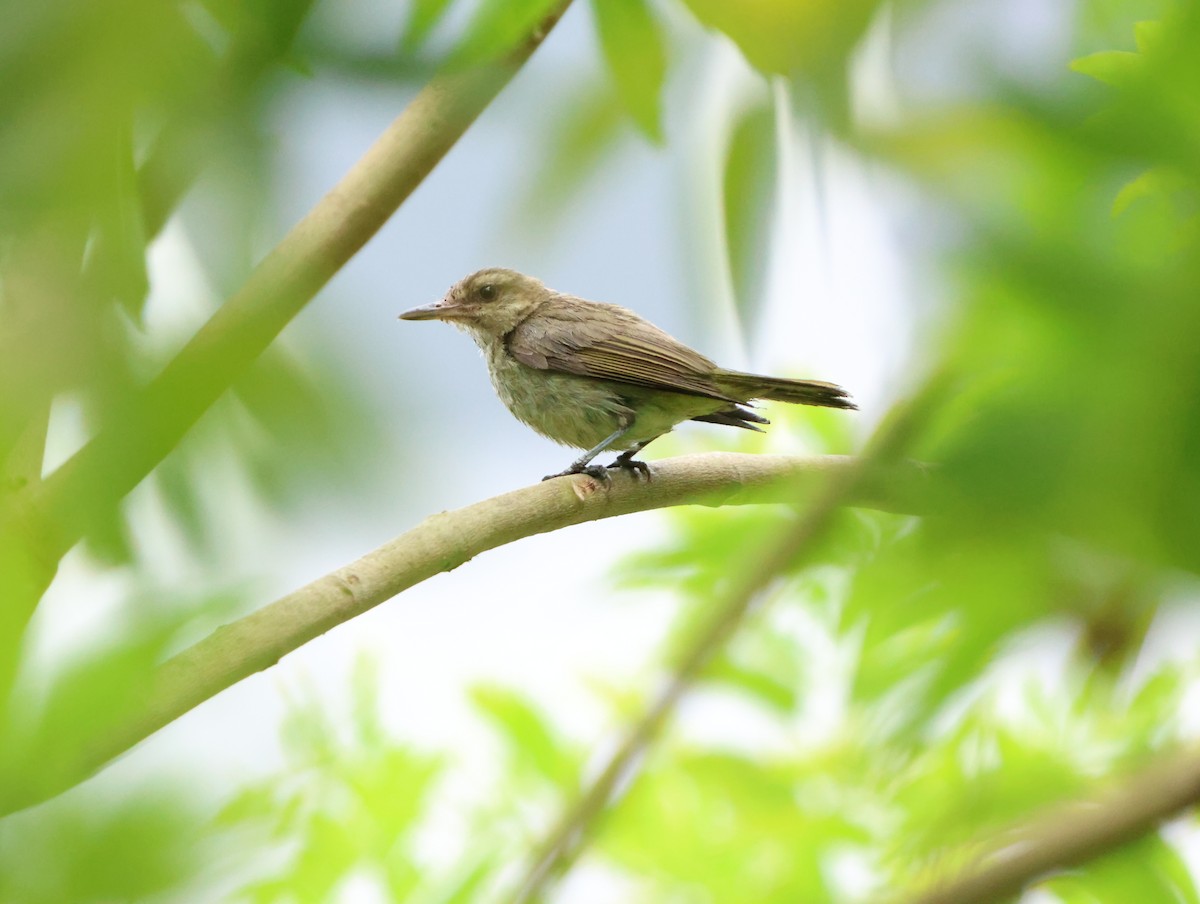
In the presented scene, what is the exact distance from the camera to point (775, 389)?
4.54 meters

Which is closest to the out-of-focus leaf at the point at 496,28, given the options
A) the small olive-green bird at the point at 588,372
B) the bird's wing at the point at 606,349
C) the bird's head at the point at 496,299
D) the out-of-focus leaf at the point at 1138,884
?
the out-of-focus leaf at the point at 1138,884

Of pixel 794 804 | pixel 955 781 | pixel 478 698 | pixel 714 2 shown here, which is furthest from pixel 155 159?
pixel 478 698

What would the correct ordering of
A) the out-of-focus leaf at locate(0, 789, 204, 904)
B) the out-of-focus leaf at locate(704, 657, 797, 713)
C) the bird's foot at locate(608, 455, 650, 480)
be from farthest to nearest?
the bird's foot at locate(608, 455, 650, 480), the out-of-focus leaf at locate(704, 657, 797, 713), the out-of-focus leaf at locate(0, 789, 204, 904)

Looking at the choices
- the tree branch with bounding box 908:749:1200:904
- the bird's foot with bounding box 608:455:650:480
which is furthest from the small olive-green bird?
the tree branch with bounding box 908:749:1200:904

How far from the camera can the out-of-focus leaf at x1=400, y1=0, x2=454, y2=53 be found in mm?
696

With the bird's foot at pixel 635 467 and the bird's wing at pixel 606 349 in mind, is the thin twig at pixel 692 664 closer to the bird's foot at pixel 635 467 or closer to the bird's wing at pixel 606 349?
the bird's foot at pixel 635 467

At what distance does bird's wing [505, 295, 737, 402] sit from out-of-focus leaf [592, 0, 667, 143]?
3.84 m

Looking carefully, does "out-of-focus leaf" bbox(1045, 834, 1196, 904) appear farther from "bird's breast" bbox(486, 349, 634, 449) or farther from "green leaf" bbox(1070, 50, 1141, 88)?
"bird's breast" bbox(486, 349, 634, 449)

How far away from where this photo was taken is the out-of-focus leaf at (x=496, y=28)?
76 centimetres

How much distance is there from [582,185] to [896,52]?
40 centimetres

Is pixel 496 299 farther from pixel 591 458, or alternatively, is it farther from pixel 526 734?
pixel 526 734

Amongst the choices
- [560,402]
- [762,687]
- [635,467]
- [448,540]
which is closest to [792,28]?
[762,687]

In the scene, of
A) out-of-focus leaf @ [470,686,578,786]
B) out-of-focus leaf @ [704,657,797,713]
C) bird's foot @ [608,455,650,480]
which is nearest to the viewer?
out-of-focus leaf @ [704,657,797,713]

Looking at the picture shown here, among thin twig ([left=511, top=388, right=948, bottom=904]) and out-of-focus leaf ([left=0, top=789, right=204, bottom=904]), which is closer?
out-of-focus leaf ([left=0, top=789, right=204, bottom=904])
